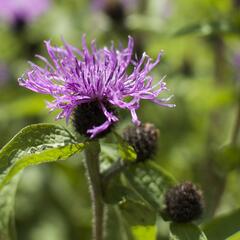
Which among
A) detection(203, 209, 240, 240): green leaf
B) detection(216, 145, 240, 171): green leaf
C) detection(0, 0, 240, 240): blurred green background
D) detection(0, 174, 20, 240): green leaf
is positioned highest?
detection(0, 174, 20, 240): green leaf

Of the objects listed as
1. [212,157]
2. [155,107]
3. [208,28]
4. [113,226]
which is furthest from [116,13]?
[113,226]

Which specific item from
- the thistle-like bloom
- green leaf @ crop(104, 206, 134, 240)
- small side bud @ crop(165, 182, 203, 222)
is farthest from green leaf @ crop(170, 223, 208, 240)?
green leaf @ crop(104, 206, 134, 240)

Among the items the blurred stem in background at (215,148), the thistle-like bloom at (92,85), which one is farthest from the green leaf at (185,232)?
the blurred stem in background at (215,148)

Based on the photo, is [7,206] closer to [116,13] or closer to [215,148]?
[215,148]

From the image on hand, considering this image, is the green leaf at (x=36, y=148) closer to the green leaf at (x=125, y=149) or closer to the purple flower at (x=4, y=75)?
the green leaf at (x=125, y=149)

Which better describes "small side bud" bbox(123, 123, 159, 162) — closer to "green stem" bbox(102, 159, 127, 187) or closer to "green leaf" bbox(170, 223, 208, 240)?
"green stem" bbox(102, 159, 127, 187)

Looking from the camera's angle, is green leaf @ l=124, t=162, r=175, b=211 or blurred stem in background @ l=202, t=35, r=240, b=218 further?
blurred stem in background @ l=202, t=35, r=240, b=218

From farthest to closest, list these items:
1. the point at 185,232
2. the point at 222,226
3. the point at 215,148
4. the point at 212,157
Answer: the point at 215,148
the point at 212,157
the point at 222,226
the point at 185,232
